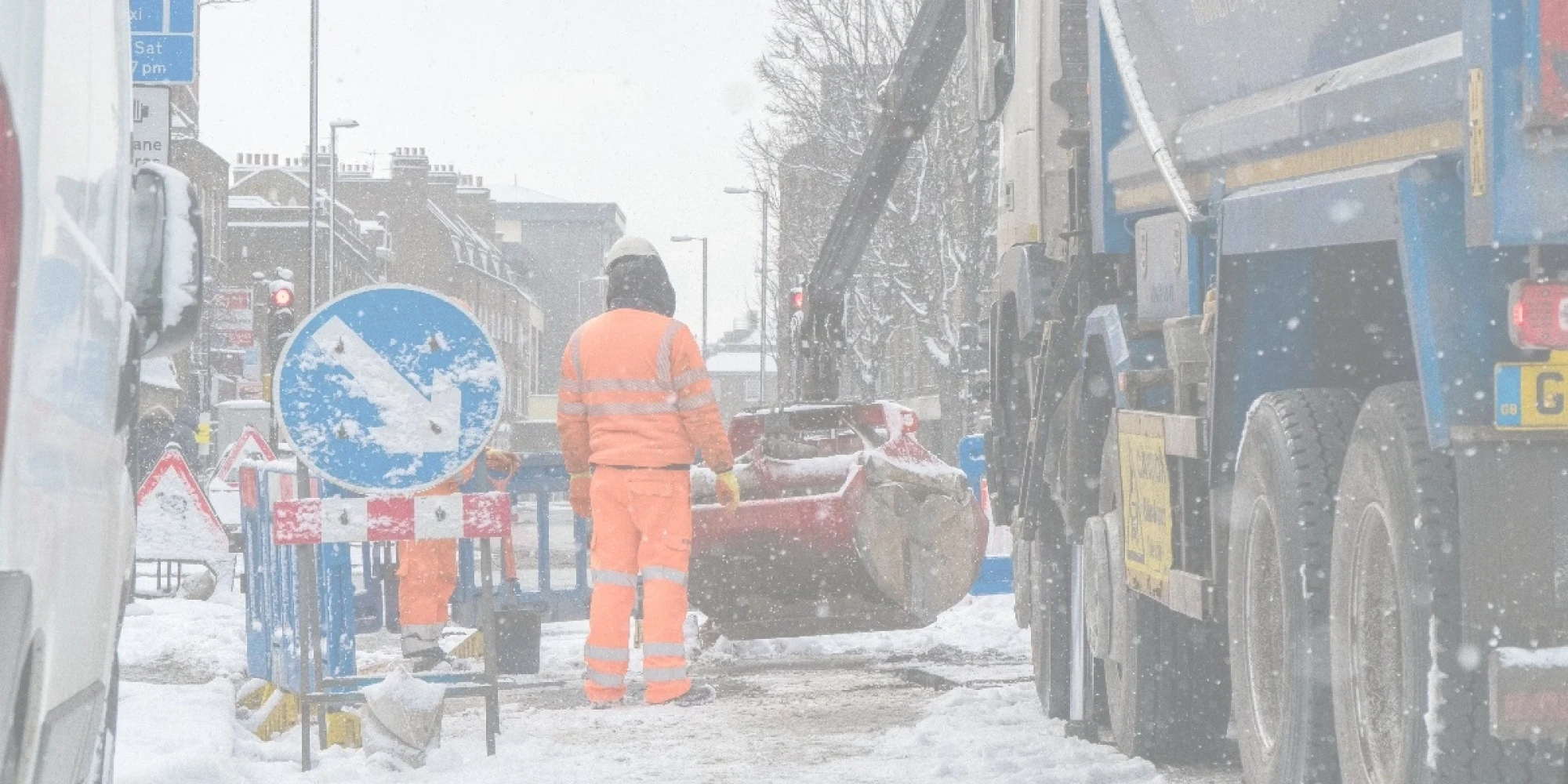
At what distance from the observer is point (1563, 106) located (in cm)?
428

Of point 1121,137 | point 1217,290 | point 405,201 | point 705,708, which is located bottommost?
point 705,708

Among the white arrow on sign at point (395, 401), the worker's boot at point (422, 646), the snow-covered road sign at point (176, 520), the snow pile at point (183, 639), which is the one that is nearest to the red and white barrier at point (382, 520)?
the white arrow on sign at point (395, 401)

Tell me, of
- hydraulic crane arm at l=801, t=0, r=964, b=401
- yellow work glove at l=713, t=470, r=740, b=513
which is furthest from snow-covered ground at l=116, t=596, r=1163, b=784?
hydraulic crane arm at l=801, t=0, r=964, b=401

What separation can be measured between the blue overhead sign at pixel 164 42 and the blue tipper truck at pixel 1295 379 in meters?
5.01

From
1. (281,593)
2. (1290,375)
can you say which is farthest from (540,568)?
(1290,375)

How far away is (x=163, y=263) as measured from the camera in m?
4.58

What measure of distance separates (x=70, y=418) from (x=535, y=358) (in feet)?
379

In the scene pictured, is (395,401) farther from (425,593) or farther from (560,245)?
(560,245)

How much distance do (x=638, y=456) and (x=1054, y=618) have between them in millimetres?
1762

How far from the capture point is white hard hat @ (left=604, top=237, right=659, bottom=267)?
32.4 ft

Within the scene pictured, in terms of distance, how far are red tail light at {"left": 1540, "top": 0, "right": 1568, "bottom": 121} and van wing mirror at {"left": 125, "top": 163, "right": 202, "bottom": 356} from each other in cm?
254

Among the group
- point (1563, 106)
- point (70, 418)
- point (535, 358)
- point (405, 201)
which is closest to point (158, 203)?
point (70, 418)

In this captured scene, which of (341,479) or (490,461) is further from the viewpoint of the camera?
(490,461)

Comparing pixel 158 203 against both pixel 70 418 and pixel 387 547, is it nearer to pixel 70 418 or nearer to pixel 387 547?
pixel 70 418
